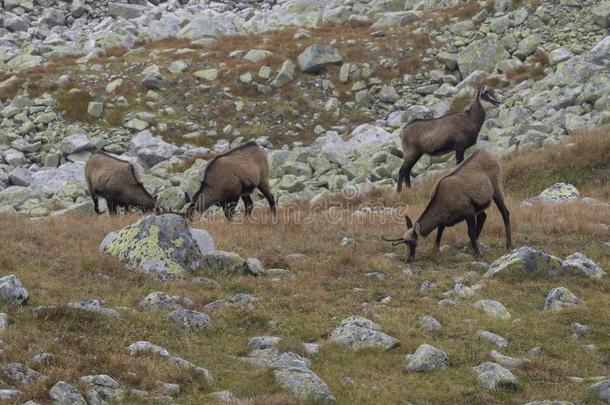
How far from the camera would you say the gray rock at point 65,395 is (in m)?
7.88

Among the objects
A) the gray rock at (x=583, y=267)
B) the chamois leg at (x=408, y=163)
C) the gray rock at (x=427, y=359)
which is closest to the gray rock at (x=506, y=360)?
the gray rock at (x=427, y=359)

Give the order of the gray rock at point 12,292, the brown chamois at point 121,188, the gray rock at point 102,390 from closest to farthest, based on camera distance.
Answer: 1. the gray rock at point 102,390
2. the gray rock at point 12,292
3. the brown chamois at point 121,188

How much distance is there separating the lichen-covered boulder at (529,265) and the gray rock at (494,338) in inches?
123

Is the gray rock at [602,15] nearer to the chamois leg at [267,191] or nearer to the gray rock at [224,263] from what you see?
the chamois leg at [267,191]

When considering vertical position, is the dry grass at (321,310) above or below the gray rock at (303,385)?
below

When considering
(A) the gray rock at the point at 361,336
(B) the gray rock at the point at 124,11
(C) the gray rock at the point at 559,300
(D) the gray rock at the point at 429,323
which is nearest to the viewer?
(A) the gray rock at the point at 361,336

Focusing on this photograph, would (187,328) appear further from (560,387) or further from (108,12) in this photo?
(108,12)

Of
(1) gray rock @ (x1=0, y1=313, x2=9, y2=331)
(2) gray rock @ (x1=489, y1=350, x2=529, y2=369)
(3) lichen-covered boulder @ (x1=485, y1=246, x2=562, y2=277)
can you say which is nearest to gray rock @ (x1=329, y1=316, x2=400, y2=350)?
(2) gray rock @ (x1=489, y1=350, x2=529, y2=369)

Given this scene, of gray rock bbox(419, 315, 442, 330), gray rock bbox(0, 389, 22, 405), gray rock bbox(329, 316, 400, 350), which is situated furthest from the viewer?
gray rock bbox(419, 315, 442, 330)

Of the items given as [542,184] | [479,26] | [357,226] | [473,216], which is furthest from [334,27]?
[473,216]

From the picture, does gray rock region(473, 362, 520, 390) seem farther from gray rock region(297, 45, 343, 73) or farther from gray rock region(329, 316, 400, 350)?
gray rock region(297, 45, 343, 73)

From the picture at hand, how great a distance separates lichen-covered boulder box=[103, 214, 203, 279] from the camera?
44.6 feet

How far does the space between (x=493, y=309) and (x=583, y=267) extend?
2.87 metres

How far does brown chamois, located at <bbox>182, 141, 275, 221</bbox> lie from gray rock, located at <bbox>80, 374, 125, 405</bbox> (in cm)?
1013
